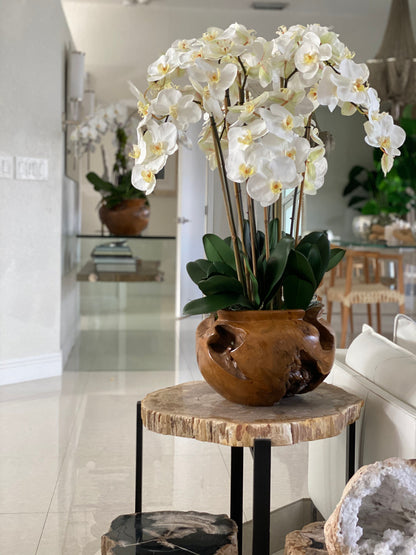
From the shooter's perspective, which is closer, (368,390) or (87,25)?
(368,390)

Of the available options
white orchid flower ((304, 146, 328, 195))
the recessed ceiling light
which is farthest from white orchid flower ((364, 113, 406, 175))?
the recessed ceiling light

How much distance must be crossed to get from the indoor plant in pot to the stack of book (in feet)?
12.2

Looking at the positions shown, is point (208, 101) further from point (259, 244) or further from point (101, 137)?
point (101, 137)

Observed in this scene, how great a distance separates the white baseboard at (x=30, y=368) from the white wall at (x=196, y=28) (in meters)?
2.36

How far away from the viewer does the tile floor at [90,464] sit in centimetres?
229

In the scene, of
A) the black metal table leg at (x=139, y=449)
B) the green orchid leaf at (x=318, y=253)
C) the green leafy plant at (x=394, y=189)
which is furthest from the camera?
the green leafy plant at (x=394, y=189)

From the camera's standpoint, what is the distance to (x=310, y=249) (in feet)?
5.23

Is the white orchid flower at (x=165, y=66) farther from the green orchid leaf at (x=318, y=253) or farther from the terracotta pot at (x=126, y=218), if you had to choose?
the terracotta pot at (x=126, y=218)

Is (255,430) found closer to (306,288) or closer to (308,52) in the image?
(306,288)

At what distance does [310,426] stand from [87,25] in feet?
20.3

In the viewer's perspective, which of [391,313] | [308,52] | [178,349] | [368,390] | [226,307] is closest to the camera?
[308,52]

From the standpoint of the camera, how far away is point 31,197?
172 inches

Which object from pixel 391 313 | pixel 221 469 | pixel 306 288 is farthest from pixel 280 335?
pixel 391 313

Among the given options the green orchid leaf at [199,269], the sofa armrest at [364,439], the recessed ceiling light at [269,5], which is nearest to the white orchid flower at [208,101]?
the green orchid leaf at [199,269]
